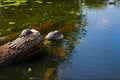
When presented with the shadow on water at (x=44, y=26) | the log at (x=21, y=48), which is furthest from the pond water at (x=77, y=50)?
the log at (x=21, y=48)

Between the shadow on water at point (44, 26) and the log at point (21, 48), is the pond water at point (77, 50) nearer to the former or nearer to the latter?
the shadow on water at point (44, 26)

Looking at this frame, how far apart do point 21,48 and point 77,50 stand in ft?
10.4

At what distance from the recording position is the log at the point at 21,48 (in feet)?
46.3

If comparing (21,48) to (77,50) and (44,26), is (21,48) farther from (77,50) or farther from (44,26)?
(44,26)

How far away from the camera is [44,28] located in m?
20.0

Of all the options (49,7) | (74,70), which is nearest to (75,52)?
(74,70)

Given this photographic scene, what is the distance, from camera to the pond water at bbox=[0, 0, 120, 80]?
13445 mm

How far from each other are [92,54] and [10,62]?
400cm

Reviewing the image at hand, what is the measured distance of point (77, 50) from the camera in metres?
16.2

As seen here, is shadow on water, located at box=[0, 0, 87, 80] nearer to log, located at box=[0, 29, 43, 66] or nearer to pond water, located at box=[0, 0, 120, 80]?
pond water, located at box=[0, 0, 120, 80]

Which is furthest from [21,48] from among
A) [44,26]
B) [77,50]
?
[44,26]

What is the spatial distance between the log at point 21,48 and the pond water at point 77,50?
319mm

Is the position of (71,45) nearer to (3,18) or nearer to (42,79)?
(42,79)

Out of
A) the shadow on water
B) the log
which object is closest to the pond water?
the shadow on water
